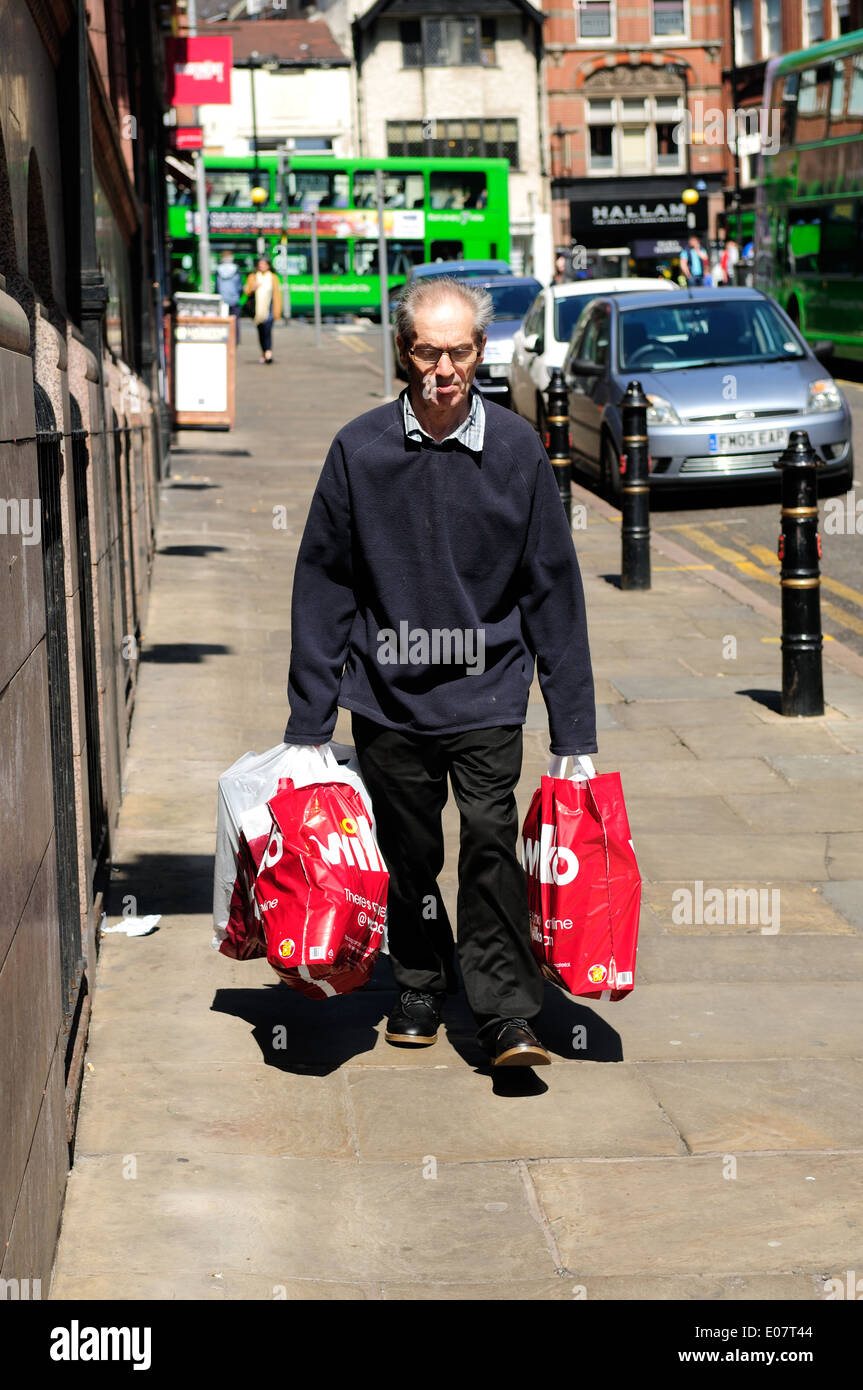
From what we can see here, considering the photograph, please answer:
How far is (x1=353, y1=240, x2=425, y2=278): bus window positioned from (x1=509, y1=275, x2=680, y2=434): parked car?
26.9 metres

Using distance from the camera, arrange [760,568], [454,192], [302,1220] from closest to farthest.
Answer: [302,1220] < [760,568] < [454,192]

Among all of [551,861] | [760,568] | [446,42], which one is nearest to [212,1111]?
[551,861]

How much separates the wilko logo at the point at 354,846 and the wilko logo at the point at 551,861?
38 cm

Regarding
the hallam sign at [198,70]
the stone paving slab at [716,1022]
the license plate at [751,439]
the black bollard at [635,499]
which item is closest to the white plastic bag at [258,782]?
the stone paving slab at [716,1022]

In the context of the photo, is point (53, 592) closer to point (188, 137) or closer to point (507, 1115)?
point (507, 1115)

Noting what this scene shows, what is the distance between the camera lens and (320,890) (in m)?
4.35

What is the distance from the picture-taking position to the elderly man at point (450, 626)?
14.3ft

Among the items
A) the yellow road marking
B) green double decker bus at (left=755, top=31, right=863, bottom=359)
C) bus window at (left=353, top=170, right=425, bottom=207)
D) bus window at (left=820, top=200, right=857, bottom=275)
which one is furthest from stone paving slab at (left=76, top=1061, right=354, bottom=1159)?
bus window at (left=353, top=170, right=425, bottom=207)

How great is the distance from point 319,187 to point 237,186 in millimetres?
2306

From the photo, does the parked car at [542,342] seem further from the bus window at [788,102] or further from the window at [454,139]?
the window at [454,139]

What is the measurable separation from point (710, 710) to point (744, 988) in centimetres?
365

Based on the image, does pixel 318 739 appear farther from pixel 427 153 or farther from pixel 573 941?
pixel 427 153
